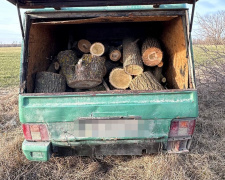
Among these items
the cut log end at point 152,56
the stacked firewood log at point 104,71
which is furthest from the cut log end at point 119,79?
the cut log end at point 152,56

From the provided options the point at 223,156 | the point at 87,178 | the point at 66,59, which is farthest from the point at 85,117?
the point at 223,156

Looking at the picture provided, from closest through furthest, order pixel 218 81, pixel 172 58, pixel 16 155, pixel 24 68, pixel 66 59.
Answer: pixel 24 68 < pixel 16 155 < pixel 172 58 < pixel 66 59 < pixel 218 81

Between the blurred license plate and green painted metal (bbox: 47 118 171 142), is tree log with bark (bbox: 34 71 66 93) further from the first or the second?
the blurred license plate

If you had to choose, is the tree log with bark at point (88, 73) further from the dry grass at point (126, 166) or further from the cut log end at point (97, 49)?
the dry grass at point (126, 166)

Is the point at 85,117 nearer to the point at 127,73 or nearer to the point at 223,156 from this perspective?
the point at 127,73

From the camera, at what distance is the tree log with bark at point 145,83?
290cm

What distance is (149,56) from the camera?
335 centimetres

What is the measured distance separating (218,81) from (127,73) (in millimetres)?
3344

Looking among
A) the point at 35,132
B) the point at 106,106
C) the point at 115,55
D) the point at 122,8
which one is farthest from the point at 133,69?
the point at 35,132

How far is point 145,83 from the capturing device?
293 cm

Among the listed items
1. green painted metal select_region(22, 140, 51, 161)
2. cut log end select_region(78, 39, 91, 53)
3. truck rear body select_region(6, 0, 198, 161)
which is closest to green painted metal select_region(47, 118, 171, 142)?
truck rear body select_region(6, 0, 198, 161)

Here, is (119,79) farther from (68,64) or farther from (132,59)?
(68,64)

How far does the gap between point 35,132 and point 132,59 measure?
1.85 meters

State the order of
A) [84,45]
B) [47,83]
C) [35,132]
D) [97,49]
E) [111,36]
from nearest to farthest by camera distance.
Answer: [35,132], [47,83], [97,49], [84,45], [111,36]
